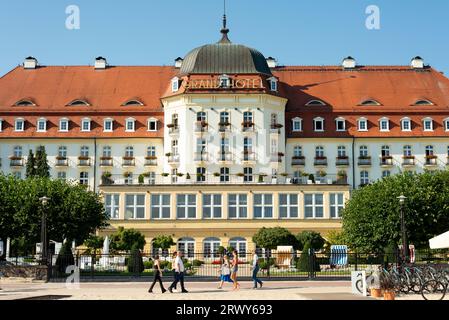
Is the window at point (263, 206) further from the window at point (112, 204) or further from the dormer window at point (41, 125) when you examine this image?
the dormer window at point (41, 125)

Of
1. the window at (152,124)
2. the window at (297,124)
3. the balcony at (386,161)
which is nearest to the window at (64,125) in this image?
the window at (152,124)

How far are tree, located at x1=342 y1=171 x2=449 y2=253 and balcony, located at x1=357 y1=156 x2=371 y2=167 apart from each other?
17.2 meters

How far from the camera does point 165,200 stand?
6344cm

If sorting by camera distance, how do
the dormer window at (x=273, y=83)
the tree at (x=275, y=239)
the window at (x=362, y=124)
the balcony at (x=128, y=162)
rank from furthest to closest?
the window at (x=362, y=124)
the balcony at (x=128, y=162)
the dormer window at (x=273, y=83)
the tree at (x=275, y=239)

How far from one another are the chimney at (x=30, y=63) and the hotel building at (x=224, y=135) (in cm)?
12

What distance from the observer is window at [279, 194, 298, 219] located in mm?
63281

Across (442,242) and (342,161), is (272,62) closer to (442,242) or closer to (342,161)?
(342,161)

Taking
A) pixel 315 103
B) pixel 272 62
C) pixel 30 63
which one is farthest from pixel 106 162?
pixel 272 62

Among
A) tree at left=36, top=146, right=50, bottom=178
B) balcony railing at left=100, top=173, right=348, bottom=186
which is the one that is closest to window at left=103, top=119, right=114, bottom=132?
balcony railing at left=100, top=173, right=348, bottom=186

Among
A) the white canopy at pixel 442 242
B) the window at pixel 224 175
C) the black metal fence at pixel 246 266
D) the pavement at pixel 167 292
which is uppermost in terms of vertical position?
the window at pixel 224 175

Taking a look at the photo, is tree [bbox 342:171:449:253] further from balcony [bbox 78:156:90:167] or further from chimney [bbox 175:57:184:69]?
chimney [bbox 175:57:184:69]

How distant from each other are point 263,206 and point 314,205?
4639 millimetres

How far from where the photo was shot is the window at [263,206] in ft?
208
